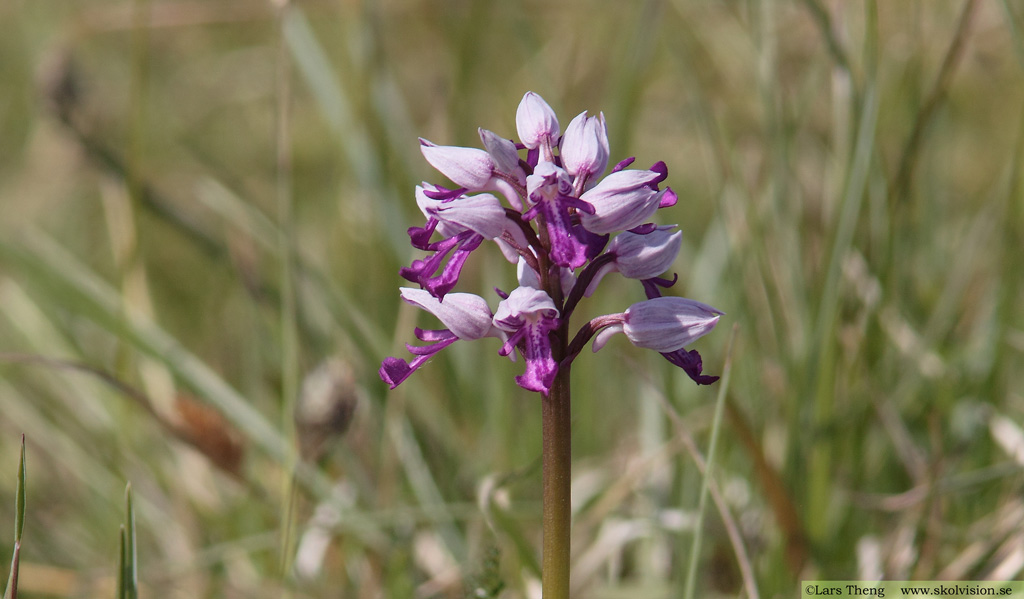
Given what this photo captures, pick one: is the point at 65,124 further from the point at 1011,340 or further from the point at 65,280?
the point at 1011,340

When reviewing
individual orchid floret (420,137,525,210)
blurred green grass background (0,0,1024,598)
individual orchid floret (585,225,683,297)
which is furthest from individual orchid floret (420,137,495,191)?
blurred green grass background (0,0,1024,598)

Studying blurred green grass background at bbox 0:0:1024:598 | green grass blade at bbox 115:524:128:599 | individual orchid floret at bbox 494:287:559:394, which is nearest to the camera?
individual orchid floret at bbox 494:287:559:394

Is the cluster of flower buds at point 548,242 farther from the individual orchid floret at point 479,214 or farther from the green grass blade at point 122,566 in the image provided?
the green grass blade at point 122,566

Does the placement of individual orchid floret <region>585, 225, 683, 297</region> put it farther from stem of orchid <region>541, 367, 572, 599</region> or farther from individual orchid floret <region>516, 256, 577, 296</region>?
stem of orchid <region>541, 367, 572, 599</region>

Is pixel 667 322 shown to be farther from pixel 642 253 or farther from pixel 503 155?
pixel 503 155

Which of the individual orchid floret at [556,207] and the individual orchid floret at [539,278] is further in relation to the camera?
the individual orchid floret at [539,278]

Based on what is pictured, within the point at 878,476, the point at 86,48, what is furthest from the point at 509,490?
the point at 86,48

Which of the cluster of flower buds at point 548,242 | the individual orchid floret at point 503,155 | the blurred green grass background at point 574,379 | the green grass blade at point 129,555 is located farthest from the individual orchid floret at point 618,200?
the green grass blade at point 129,555

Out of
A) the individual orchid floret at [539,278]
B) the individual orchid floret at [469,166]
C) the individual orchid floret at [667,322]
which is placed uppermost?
the individual orchid floret at [469,166]

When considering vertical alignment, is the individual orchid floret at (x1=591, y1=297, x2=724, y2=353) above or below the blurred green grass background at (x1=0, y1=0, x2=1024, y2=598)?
above
